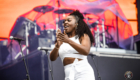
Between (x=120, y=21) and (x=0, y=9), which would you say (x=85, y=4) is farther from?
(x=0, y=9)

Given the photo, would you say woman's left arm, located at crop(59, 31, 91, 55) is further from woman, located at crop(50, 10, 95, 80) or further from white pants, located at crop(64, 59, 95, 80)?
white pants, located at crop(64, 59, 95, 80)

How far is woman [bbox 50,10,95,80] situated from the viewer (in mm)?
1301

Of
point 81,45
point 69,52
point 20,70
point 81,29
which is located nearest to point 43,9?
point 20,70

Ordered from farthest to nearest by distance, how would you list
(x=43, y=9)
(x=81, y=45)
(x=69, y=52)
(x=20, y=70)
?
(x=43, y=9) → (x=20, y=70) → (x=69, y=52) → (x=81, y=45)

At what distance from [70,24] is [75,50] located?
24 centimetres

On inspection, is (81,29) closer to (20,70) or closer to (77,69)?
(77,69)

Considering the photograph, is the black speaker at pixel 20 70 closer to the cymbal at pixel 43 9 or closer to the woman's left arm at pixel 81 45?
the cymbal at pixel 43 9

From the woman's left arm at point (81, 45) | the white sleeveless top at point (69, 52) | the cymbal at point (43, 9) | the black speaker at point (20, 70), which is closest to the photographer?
the woman's left arm at point (81, 45)

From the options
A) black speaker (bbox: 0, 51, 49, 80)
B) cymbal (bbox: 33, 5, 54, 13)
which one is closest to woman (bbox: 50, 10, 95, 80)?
black speaker (bbox: 0, 51, 49, 80)

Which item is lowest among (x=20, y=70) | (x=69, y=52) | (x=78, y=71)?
(x=20, y=70)

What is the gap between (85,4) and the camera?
4.38 metres

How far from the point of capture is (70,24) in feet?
4.91

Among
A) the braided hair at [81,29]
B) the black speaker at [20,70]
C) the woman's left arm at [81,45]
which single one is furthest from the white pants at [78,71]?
the black speaker at [20,70]

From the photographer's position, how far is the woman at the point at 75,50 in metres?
1.30
